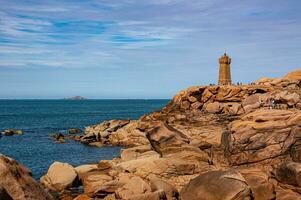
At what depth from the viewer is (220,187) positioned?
1986cm

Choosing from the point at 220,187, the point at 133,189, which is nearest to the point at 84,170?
the point at 133,189

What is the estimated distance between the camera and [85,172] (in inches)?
1126

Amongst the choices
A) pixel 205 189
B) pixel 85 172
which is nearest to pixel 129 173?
pixel 85 172

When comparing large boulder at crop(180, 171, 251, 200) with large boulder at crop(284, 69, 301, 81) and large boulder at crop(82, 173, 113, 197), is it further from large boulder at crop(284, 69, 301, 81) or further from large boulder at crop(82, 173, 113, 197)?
large boulder at crop(284, 69, 301, 81)

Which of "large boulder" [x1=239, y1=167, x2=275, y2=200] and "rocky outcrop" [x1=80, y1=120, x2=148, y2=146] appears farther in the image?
"rocky outcrop" [x1=80, y1=120, x2=148, y2=146]

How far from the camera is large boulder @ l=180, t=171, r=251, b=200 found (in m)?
19.6

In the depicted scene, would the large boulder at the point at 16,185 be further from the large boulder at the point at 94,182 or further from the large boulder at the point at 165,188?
A: the large boulder at the point at 94,182

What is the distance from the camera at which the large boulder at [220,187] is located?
64.2ft

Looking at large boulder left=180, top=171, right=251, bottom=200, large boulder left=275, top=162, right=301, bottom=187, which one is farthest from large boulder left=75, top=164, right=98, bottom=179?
large boulder left=275, top=162, right=301, bottom=187

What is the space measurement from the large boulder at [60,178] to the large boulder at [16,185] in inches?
485

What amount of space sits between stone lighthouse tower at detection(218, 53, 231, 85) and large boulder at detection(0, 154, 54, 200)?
203 ft

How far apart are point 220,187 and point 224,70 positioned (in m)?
56.0

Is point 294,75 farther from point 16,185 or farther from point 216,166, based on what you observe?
point 16,185

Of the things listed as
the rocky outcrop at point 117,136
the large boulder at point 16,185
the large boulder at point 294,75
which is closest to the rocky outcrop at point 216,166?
the large boulder at point 16,185
